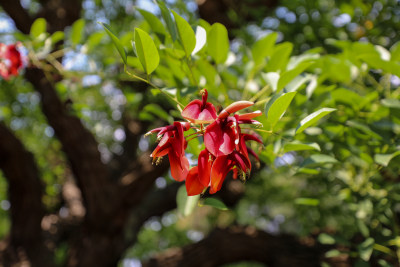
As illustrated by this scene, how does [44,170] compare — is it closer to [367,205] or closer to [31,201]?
[31,201]

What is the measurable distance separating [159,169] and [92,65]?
4.68 feet

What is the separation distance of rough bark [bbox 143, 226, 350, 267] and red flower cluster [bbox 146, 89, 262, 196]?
91.4 inches

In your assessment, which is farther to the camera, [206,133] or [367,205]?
[367,205]

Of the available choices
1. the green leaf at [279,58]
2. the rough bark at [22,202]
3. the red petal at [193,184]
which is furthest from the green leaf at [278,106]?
the rough bark at [22,202]

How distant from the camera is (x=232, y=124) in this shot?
508 mm

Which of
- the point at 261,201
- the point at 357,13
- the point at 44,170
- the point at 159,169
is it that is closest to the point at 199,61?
the point at 357,13

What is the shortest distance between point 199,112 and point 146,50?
0.52ft

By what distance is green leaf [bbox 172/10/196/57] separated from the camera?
2.15 ft

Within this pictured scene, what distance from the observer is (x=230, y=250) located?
2768 mm

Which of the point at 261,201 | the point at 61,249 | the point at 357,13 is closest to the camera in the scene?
the point at 357,13

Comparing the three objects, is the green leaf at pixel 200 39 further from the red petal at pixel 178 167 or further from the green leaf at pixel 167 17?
the red petal at pixel 178 167

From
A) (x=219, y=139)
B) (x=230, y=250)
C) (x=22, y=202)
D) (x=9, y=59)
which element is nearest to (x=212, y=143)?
(x=219, y=139)

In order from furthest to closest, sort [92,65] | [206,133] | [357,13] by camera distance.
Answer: [357,13] < [92,65] < [206,133]

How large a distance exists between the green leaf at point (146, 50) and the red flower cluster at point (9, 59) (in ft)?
2.92
